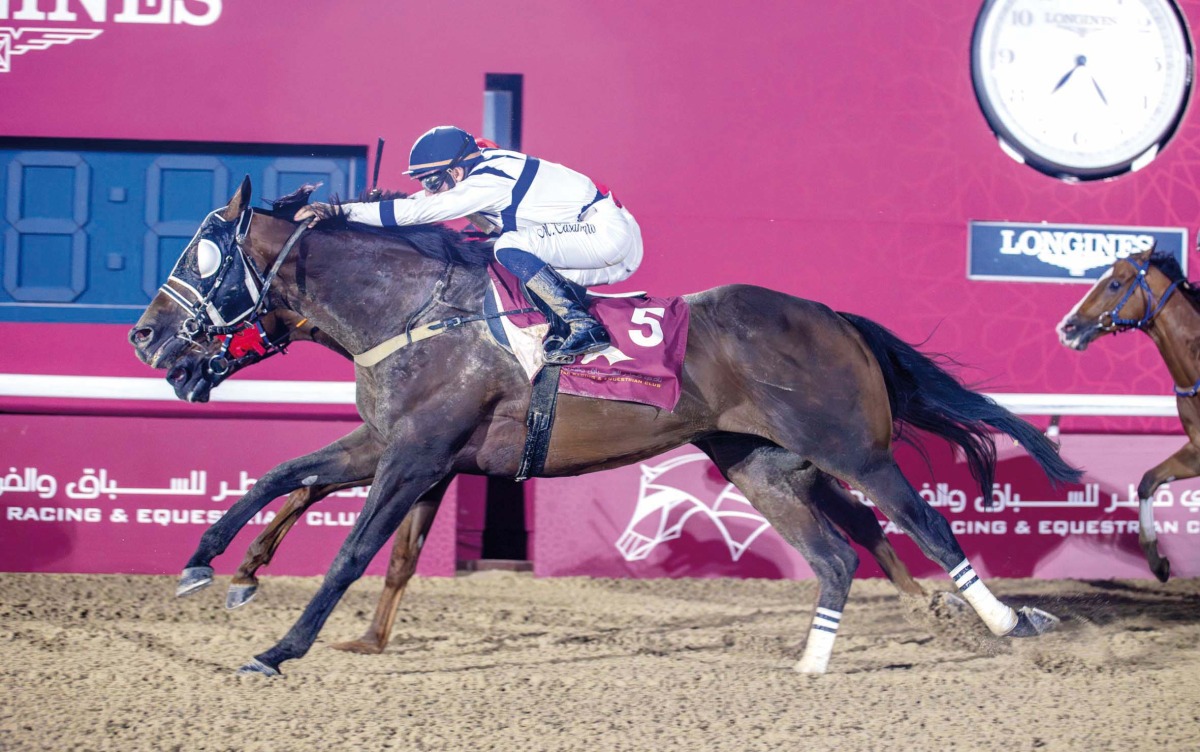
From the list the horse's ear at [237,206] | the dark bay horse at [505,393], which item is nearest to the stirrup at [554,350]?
the dark bay horse at [505,393]

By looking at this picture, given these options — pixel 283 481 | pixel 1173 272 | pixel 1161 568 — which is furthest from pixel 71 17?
pixel 1161 568

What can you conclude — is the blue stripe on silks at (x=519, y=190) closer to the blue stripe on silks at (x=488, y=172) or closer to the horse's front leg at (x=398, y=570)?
the blue stripe on silks at (x=488, y=172)

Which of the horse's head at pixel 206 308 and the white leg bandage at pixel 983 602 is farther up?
the horse's head at pixel 206 308

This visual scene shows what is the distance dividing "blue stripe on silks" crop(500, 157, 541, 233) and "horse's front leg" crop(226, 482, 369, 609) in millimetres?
1188

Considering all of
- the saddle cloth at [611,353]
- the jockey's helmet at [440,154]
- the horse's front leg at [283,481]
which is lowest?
the horse's front leg at [283,481]

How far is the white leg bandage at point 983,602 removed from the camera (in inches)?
179

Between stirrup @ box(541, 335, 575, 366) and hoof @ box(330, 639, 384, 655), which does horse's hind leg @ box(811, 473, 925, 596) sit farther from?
hoof @ box(330, 639, 384, 655)

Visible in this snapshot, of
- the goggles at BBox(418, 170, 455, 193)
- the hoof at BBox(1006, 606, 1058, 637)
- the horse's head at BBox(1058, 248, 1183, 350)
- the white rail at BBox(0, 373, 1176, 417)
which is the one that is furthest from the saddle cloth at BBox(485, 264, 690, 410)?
the horse's head at BBox(1058, 248, 1183, 350)

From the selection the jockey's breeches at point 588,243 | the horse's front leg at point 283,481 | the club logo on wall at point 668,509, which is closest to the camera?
the horse's front leg at point 283,481

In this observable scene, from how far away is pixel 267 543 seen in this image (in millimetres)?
4602

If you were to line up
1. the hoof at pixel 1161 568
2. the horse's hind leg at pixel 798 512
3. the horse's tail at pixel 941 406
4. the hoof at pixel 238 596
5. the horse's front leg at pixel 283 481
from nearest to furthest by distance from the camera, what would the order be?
the horse's front leg at pixel 283 481
the hoof at pixel 238 596
the horse's hind leg at pixel 798 512
the horse's tail at pixel 941 406
the hoof at pixel 1161 568

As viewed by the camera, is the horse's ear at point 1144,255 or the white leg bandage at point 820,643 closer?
the white leg bandage at point 820,643

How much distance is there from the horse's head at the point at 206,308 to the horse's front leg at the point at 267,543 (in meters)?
0.62

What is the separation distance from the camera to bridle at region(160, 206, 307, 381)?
414 cm
